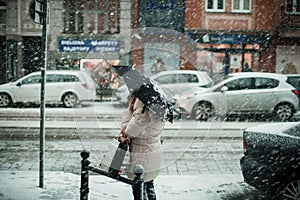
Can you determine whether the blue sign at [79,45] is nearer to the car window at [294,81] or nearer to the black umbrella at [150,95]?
the car window at [294,81]

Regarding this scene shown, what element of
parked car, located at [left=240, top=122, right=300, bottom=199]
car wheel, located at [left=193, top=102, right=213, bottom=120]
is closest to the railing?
parked car, located at [left=240, top=122, right=300, bottom=199]

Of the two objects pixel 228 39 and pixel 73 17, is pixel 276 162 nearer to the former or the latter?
pixel 228 39

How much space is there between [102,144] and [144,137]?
18.2 ft

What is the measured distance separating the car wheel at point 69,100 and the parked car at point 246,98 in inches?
197

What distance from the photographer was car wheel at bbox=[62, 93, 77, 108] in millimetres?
18219

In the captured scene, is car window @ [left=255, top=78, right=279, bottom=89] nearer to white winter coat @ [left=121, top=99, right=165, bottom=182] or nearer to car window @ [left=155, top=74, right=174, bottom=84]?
car window @ [left=155, top=74, right=174, bottom=84]

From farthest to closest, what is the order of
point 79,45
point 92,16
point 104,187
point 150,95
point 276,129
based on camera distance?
point 92,16 < point 79,45 < point 104,187 < point 276,129 < point 150,95

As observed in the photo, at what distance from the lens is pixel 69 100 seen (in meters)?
18.3

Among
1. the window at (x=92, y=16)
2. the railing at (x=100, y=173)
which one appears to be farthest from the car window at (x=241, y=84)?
the railing at (x=100, y=173)

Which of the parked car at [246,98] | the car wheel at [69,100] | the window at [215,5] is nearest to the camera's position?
the parked car at [246,98]

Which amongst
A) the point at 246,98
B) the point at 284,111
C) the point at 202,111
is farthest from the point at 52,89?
the point at 284,111

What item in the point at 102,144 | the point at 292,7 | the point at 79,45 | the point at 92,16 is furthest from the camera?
the point at 92,16

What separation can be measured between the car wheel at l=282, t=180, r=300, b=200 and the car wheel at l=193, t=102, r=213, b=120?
958 centimetres

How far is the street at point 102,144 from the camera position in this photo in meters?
7.87
